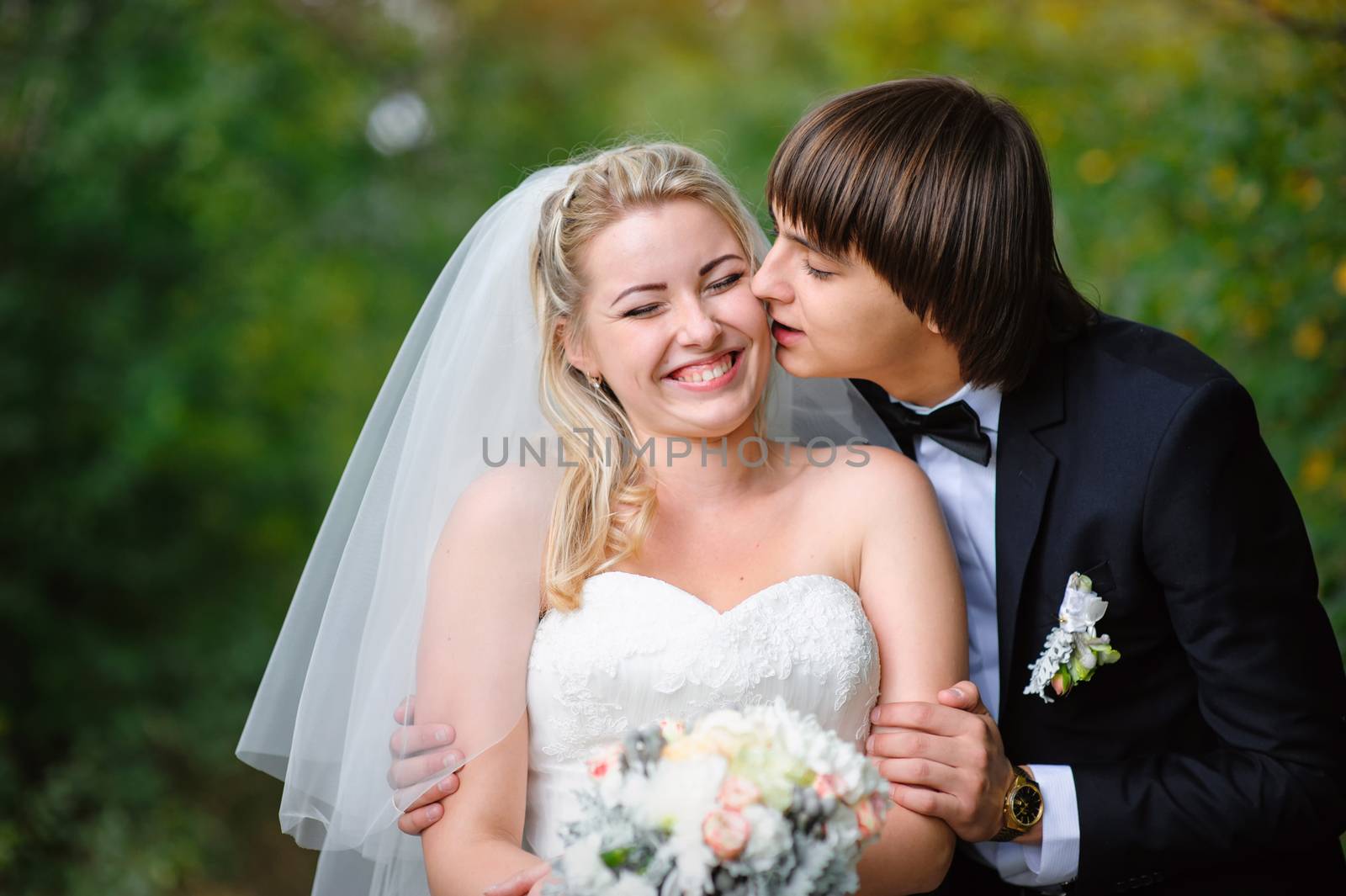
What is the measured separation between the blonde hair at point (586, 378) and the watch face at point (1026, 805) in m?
1.03

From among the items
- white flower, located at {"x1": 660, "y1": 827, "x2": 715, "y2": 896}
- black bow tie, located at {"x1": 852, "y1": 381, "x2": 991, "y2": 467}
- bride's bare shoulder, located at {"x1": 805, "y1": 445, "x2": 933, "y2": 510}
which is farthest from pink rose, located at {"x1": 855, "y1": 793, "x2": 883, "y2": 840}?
black bow tie, located at {"x1": 852, "y1": 381, "x2": 991, "y2": 467}

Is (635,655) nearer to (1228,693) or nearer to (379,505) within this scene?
(379,505)

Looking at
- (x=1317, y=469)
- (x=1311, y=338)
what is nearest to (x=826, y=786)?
(x=1317, y=469)

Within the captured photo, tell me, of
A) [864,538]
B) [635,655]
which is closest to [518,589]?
[635,655]

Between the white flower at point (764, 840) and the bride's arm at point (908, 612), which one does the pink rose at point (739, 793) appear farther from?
the bride's arm at point (908, 612)

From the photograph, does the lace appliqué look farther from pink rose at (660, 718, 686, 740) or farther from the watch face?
pink rose at (660, 718, 686, 740)

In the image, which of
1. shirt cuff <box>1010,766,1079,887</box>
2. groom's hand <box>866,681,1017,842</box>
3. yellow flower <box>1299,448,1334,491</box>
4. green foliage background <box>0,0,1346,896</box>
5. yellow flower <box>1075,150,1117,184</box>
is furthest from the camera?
yellow flower <box>1075,150,1117,184</box>

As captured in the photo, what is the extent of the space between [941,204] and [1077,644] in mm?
1079

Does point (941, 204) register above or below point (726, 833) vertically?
above

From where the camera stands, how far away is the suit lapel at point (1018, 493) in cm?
285

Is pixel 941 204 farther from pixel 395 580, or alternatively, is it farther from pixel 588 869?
pixel 588 869

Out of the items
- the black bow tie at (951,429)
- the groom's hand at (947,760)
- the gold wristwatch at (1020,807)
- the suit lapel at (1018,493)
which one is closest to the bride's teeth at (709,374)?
the black bow tie at (951,429)

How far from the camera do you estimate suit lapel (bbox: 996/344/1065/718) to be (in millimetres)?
2850

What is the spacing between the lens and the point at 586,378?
3.14 m
